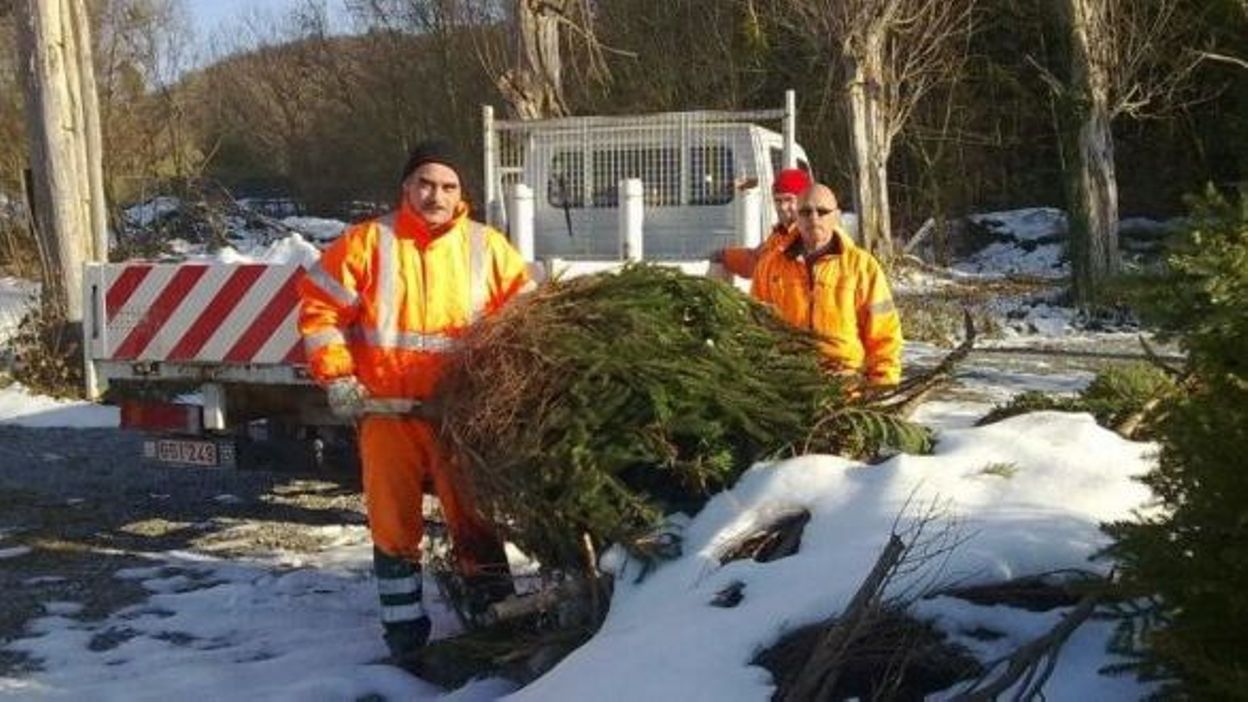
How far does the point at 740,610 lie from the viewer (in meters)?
4.12

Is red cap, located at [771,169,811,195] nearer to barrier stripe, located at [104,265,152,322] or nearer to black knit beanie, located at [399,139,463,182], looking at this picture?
black knit beanie, located at [399,139,463,182]

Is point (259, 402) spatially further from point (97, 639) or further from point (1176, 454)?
point (1176, 454)

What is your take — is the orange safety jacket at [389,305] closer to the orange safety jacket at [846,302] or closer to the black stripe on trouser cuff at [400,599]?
the black stripe on trouser cuff at [400,599]

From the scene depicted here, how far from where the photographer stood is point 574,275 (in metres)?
5.64

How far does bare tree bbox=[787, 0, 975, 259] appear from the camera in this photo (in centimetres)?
2172

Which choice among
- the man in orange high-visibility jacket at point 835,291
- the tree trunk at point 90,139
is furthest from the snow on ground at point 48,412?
the man in orange high-visibility jacket at point 835,291

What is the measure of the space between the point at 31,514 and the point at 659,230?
6056mm

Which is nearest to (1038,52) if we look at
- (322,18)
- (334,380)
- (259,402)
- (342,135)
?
(342,135)

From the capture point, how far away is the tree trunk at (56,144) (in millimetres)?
13156

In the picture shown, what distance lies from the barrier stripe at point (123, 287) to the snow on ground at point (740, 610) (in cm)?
188

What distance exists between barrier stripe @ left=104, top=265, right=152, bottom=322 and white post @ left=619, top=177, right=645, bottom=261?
476cm

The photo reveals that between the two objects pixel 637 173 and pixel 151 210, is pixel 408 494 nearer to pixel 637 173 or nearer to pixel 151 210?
pixel 637 173

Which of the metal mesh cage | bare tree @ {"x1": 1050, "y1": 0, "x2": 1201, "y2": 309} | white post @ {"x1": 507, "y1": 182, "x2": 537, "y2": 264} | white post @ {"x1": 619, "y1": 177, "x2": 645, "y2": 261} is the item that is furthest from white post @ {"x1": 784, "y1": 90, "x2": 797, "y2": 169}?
bare tree @ {"x1": 1050, "y1": 0, "x2": 1201, "y2": 309}

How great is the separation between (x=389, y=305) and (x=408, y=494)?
724 millimetres
